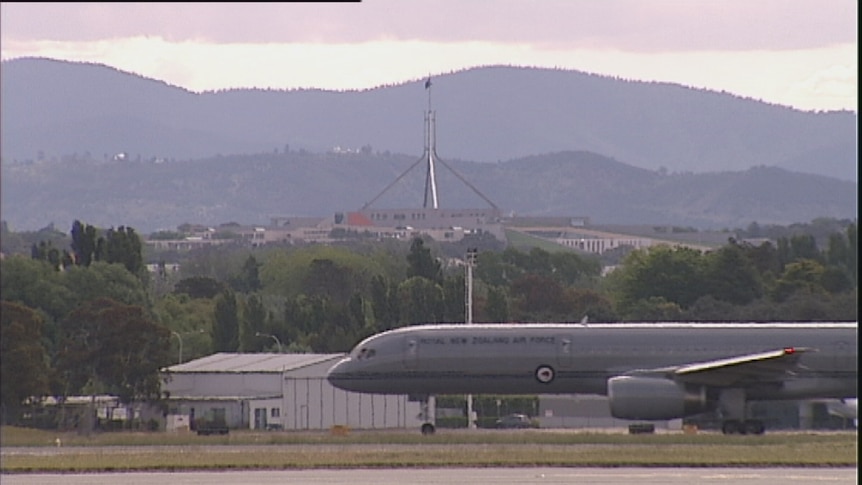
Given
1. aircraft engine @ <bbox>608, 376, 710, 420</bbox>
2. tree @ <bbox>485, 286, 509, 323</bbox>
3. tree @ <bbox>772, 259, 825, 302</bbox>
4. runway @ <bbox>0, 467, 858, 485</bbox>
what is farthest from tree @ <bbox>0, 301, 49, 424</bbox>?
tree @ <bbox>772, 259, 825, 302</bbox>

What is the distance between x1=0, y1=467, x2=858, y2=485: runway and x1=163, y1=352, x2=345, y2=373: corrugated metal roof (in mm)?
28980

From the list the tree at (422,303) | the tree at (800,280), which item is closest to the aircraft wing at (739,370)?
the tree at (800,280)

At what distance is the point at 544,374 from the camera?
48750 millimetres

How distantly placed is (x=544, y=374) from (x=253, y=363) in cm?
1896

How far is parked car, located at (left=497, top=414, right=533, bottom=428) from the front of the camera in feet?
192

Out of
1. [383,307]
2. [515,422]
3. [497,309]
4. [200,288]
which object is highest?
[200,288]

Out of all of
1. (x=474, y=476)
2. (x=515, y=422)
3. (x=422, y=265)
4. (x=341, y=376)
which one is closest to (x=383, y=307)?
(x=422, y=265)

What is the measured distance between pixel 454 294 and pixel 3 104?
72.4 metres

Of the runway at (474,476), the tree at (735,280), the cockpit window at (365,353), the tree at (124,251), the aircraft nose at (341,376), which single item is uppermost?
the tree at (124,251)

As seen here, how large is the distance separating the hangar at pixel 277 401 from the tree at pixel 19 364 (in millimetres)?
4449

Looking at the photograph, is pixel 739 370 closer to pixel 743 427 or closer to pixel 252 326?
pixel 743 427

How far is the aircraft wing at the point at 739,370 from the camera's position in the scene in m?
47.4

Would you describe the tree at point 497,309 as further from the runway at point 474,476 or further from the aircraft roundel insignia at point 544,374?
the runway at point 474,476

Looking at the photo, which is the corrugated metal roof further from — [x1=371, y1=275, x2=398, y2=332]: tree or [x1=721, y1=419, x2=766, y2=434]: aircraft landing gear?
[x1=721, y1=419, x2=766, y2=434]: aircraft landing gear
